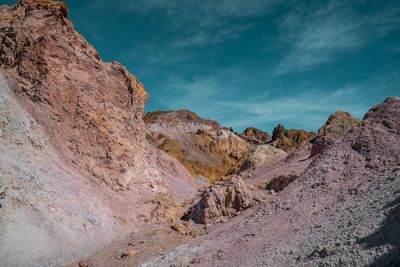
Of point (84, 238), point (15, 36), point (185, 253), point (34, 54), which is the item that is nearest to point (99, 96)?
point (34, 54)

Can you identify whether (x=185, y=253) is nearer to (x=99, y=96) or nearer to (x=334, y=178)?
(x=334, y=178)

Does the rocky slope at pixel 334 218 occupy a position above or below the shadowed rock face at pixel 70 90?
below

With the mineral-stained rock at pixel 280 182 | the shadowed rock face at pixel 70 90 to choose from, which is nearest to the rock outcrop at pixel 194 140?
the mineral-stained rock at pixel 280 182

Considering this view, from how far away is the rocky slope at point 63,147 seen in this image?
1636 centimetres

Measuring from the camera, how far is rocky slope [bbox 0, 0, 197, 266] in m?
16.4

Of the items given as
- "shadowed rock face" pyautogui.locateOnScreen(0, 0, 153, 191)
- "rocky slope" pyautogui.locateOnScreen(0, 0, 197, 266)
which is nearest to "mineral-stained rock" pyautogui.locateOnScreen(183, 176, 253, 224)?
"rocky slope" pyautogui.locateOnScreen(0, 0, 197, 266)

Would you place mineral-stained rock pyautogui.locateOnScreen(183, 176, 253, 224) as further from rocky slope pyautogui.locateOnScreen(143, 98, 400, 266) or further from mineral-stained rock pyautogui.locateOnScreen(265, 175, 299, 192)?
mineral-stained rock pyautogui.locateOnScreen(265, 175, 299, 192)

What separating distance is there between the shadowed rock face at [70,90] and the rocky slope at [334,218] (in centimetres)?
1085

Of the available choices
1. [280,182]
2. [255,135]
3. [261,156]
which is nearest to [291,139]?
[261,156]

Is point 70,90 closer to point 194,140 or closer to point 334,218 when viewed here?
point 334,218

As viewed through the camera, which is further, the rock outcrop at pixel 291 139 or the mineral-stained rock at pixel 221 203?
the rock outcrop at pixel 291 139

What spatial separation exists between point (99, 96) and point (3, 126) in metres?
7.63

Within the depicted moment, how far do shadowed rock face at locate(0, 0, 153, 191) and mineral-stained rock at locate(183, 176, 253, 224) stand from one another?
606cm

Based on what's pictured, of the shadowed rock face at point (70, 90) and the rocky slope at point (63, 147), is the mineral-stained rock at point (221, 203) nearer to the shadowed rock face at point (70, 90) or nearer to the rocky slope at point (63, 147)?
the rocky slope at point (63, 147)
